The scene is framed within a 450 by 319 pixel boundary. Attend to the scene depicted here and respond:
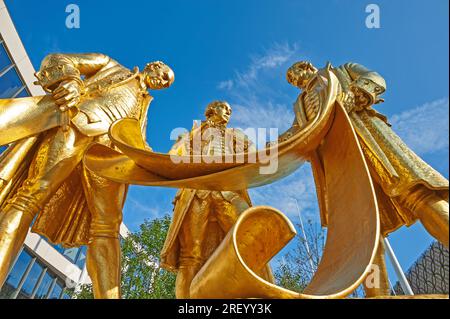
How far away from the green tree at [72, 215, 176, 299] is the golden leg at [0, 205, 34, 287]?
28.4 ft

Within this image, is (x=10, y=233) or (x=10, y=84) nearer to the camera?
(x=10, y=233)

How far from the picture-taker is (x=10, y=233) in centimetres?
320

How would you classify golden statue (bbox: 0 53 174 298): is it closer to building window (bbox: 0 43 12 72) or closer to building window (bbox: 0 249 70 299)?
building window (bbox: 0 43 12 72)

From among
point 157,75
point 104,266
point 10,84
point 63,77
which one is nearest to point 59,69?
point 63,77

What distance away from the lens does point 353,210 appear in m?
2.74

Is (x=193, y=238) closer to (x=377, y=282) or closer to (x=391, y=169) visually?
(x=377, y=282)

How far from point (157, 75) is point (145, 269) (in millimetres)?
9165

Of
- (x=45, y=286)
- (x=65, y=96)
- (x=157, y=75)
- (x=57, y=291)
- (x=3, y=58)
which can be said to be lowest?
(x=65, y=96)

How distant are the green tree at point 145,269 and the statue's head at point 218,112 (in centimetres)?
809

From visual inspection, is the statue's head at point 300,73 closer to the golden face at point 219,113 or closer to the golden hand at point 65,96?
the golden face at point 219,113

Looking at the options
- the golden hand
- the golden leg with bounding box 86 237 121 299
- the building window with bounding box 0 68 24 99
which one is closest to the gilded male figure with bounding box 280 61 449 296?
the golden leg with bounding box 86 237 121 299

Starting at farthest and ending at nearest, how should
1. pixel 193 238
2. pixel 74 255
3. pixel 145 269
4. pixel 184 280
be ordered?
pixel 74 255 → pixel 145 269 → pixel 193 238 → pixel 184 280

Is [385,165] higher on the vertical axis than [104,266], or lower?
higher
